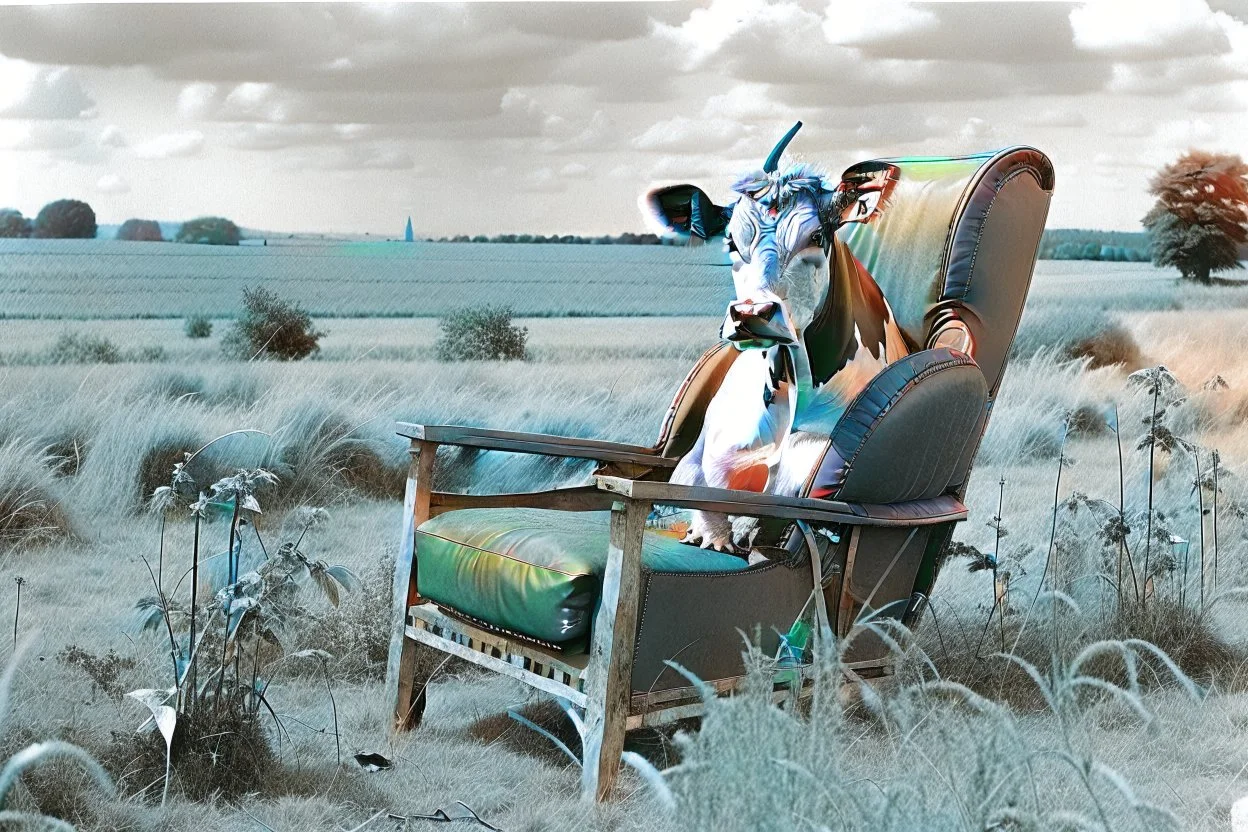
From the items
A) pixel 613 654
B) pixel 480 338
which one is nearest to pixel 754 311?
pixel 613 654

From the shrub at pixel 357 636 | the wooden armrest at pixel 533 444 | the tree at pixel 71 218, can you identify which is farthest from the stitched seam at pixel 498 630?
the tree at pixel 71 218

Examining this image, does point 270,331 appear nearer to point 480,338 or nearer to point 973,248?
point 480,338

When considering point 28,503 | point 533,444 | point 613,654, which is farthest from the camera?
point 28,503

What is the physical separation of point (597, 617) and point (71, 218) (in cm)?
448

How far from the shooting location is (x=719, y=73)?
5.77 metres

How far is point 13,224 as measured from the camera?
595cm

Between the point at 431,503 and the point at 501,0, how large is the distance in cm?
355

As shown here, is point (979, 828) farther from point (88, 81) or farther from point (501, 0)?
point (88, 81)

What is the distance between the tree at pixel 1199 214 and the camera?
596 cm

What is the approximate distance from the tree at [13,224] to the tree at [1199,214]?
531cm

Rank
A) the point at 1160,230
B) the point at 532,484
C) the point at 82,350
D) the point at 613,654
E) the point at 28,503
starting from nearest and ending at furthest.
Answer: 1. the point at 613,654
2. the point at 28,503
3. the point at 532,484
4. the point at 82,350
5. the point at 1160,230

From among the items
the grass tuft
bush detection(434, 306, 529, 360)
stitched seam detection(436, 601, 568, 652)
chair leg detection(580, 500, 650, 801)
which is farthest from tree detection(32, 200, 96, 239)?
chair leg detection(580, 500, 650, 801)

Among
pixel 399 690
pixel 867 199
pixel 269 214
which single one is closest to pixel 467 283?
pixel 269 214

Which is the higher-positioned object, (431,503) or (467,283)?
(467,283)
